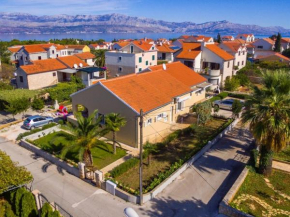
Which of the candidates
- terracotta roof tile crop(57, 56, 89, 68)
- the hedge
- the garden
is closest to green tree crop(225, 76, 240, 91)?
the garden

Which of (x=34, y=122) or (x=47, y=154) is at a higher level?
(x=34, y=122)

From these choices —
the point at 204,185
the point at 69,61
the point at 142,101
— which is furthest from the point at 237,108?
the point at 69,61

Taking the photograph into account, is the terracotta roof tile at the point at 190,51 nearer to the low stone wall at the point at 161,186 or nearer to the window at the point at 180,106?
the window at the point at 180,106

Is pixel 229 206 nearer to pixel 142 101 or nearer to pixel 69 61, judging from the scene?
pixel 142 101

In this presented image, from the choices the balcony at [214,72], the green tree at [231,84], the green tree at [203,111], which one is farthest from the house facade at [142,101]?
the green tree at [231,84]

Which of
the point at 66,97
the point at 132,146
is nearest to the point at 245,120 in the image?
the point at 132,146
